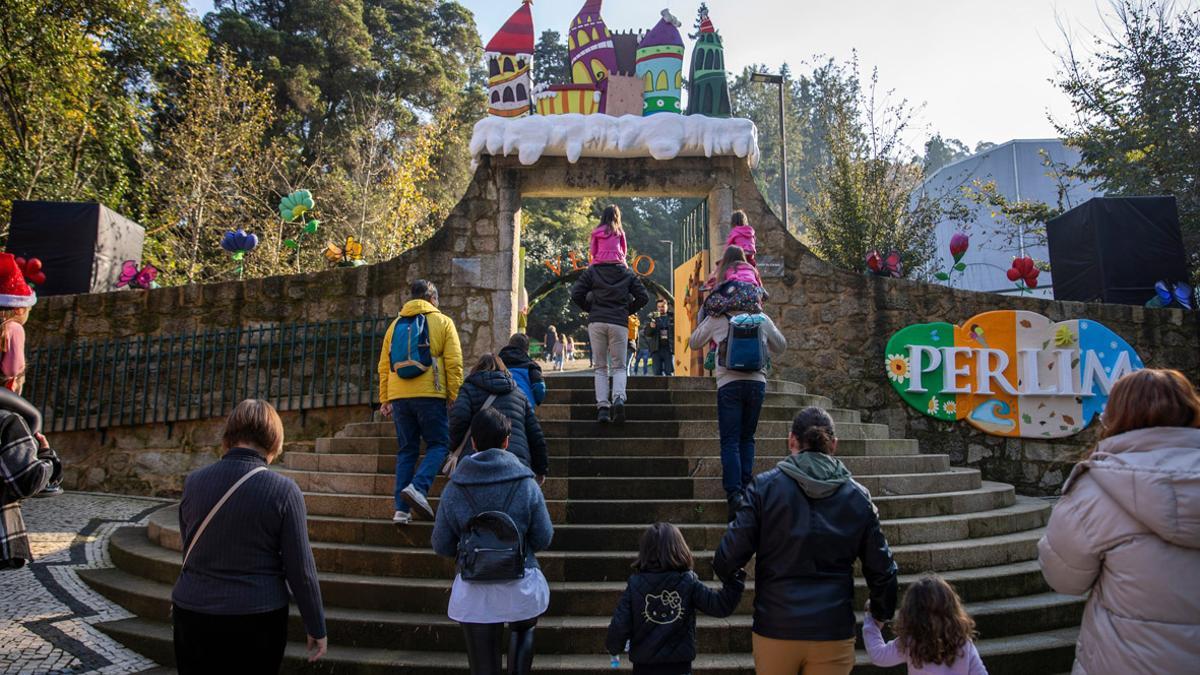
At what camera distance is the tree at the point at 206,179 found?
14.7 metres

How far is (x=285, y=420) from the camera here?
328 inches

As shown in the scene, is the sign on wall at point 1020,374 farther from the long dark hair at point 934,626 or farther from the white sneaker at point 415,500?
the long dark hair at point 934,626

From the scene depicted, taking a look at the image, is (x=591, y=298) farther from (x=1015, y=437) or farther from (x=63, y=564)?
(x=1015, y=437)

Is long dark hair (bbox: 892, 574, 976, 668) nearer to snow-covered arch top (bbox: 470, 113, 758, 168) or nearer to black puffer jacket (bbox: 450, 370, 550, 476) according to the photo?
black puffer jacket (bbox: 450, 370, 550, 476)

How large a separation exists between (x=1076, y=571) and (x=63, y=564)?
261 inches

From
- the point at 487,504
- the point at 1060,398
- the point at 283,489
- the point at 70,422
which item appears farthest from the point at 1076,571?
the point at 70,422

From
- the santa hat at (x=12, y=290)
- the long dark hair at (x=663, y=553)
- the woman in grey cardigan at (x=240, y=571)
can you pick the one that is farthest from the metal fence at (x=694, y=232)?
the woman in grey cardigan at (x=240, y=571)

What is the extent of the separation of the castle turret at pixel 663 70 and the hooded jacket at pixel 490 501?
21.3ft

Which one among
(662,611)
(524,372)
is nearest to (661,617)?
(662,611)

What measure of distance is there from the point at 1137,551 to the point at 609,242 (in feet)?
14.1

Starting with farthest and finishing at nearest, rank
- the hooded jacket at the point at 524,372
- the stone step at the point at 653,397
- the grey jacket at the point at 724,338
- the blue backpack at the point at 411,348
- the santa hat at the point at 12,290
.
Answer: the stone step at the point at 653,397 < the hooded jacket at the point at 524,372 < the blue backpack at the point at 411,348 < the grey jacket at the point at 724,338 < the santa hat at the point at 12,290

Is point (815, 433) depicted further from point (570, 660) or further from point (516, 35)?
point (516, 35)

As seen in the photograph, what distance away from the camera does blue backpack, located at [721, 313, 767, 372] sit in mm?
4363

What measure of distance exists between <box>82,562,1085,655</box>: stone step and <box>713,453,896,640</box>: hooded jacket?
1516mm
